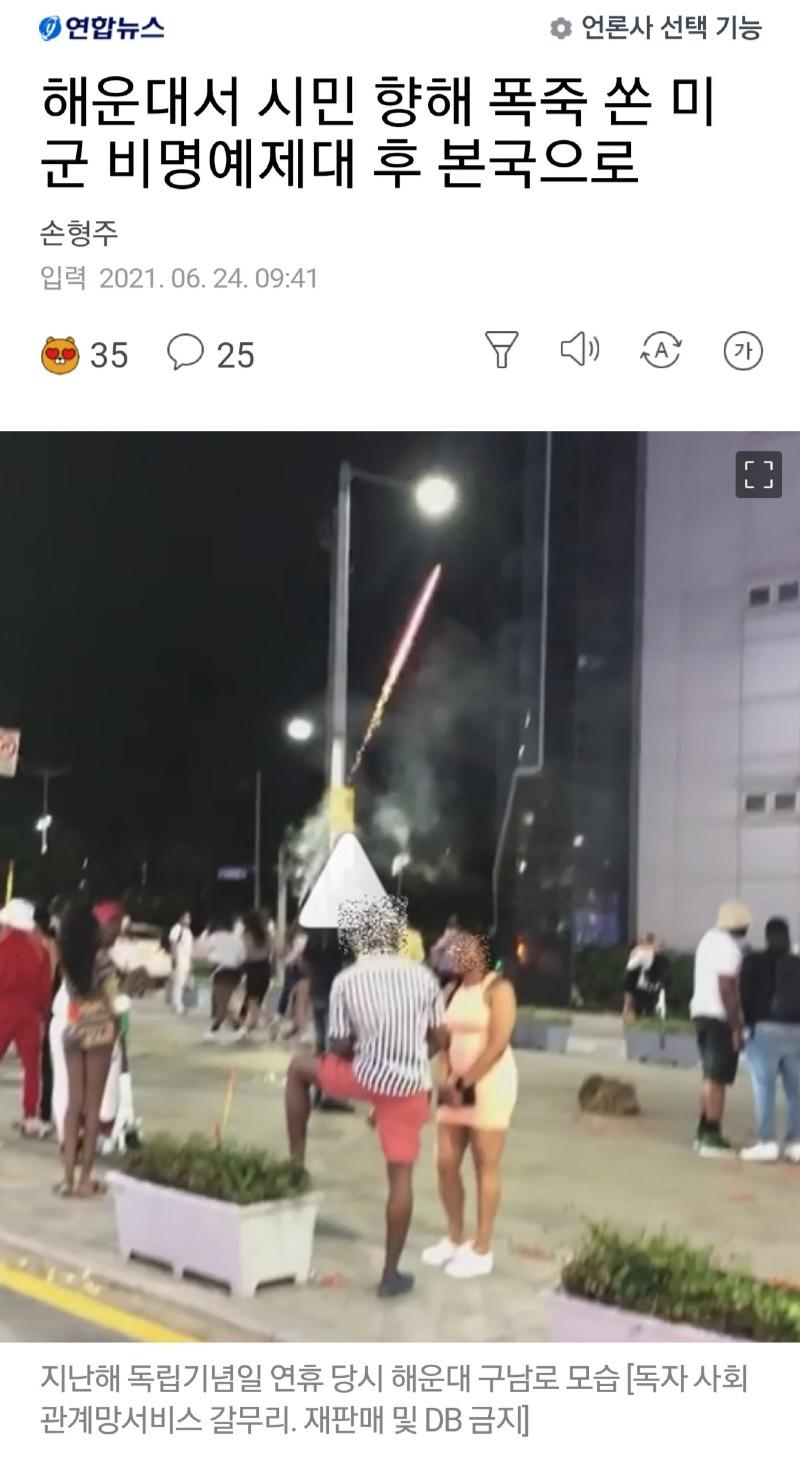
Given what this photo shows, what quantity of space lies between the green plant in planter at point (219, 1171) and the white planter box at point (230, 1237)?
0.02 meters

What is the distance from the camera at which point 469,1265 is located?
293 cm

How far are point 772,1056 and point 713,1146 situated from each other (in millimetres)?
334

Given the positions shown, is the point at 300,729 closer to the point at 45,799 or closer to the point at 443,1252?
the point at 45,799

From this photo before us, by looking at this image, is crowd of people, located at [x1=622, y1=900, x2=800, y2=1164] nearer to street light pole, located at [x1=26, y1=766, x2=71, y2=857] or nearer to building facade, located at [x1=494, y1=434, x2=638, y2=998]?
building facade, located at [x1=494, y1=434, x2=638, y2=998]

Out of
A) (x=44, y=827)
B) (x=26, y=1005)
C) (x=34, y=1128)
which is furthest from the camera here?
(x=26, y=1005)

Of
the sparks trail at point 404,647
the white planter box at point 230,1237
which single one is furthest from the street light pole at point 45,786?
the white planter box at point 230,1237
